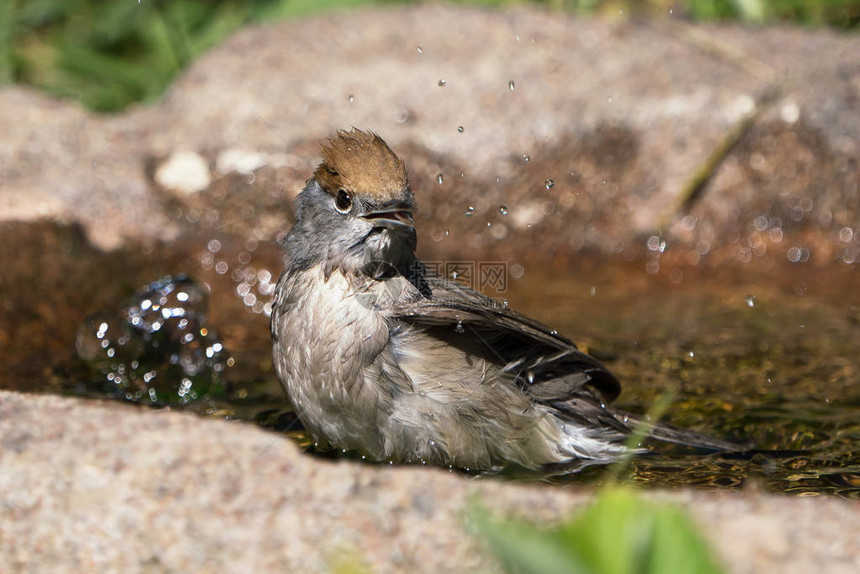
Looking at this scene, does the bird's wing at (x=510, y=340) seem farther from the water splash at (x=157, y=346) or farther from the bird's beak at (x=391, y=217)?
the water splash at (x=157, y=346)

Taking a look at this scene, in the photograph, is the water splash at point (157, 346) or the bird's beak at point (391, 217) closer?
the bird's beak at point (391, 217)

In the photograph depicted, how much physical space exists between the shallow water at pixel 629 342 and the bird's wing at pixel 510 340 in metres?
0.35

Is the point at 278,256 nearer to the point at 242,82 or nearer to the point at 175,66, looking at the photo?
the point at 242,82

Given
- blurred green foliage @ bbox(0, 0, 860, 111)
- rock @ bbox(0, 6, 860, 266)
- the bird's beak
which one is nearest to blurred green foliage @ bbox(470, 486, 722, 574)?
the bird's beak

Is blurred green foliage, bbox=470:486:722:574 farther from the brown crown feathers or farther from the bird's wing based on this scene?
the brown crown feathers

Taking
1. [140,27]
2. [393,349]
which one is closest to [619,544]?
[393,349]

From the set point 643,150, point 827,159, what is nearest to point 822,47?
point 827,159

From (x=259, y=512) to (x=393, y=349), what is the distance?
1.36 m

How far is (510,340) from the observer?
3877 mm

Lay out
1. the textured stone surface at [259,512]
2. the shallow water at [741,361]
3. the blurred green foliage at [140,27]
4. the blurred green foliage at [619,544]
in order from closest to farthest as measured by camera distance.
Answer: the blurred green foliage at [619,544] < the textured stone surface at [259,512] < the shallow water at [741,361] < the blurred green foliage at [140,27]

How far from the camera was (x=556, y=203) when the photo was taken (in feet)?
18.9

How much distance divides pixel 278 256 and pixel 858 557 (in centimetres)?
397

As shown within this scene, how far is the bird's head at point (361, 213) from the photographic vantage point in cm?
365

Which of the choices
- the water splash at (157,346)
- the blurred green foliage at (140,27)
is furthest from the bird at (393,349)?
the blurred green foliage at (140,27)
